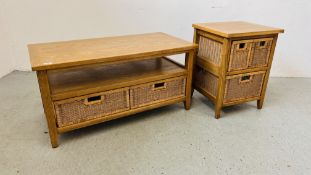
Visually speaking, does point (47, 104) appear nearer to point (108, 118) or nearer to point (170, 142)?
point (108, 118)

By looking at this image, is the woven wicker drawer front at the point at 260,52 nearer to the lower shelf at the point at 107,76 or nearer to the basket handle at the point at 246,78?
the basket handle at the point at 246,78

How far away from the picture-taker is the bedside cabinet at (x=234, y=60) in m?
1.46

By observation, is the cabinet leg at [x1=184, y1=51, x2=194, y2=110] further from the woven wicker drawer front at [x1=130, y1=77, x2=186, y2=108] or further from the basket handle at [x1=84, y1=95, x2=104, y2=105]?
the basket handle at [x1=84, y1=95, x2=104, y2=105]

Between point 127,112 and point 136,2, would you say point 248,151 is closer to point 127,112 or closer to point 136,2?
point 127,112

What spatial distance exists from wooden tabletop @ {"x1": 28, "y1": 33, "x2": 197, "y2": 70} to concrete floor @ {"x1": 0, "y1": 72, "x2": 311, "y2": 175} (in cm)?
48

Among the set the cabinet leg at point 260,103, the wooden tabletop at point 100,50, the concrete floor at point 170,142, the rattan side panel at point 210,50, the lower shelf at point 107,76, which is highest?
the wooden tabletop at point 100,50

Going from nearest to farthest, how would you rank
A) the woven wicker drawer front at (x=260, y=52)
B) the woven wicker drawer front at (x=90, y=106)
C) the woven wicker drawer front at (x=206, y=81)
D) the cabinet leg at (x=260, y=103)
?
the woven wicker drawer front at (x=90, y=106) < the woven wicker drawer front at (x=260, y=52) < the woven wicker drawer front at (x=206, y=81) < the cabinet leg at (x=260, y=103)

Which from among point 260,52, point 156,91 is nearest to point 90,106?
point 156,91

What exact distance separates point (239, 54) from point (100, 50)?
872 millimetres

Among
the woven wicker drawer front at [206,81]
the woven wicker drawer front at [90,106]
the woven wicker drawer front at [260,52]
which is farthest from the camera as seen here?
the woven wicker drawer front at [206,81]

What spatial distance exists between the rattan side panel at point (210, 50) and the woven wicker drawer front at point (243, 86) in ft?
0.53

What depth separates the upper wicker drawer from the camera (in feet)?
4.85

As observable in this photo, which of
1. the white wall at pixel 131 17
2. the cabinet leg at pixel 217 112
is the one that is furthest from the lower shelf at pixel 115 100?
the white wall at pixel 131 17

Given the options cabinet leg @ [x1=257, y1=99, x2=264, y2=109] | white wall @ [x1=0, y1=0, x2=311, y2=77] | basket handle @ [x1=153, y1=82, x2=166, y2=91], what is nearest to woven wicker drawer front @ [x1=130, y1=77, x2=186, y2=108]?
basket handle @ [x1=153, y1=82, x2=166, y2=91]
